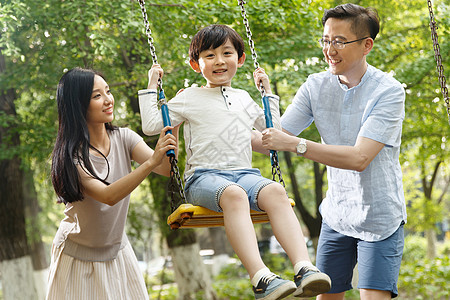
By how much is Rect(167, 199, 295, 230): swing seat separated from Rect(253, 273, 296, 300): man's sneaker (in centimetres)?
47

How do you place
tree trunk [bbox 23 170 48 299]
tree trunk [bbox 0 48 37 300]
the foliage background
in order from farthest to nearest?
tree trunk [bbox 23 170 48 299] → tree trunk [bbox 0 48 37 300] → the foliage background

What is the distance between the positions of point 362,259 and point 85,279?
150cm

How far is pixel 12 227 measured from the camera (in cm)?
839

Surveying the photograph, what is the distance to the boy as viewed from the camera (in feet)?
8.38

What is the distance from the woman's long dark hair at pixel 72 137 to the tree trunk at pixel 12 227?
18.3 feet

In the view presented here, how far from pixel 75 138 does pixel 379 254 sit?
1693mm

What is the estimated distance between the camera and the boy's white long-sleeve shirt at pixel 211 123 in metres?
2.96

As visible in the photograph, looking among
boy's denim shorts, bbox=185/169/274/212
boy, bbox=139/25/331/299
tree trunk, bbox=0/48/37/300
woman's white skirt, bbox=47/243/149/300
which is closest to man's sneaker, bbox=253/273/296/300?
boy, bbox=139/25/331/299

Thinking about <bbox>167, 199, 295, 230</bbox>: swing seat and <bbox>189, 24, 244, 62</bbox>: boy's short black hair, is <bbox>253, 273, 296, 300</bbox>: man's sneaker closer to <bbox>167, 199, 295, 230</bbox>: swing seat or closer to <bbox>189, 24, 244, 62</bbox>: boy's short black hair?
<bbox>167, 199, 295, 230</bbox>: swing seat

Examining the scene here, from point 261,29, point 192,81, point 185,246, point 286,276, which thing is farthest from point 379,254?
point 286,276

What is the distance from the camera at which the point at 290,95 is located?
10.5 meters

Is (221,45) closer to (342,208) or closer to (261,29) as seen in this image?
(342,208)

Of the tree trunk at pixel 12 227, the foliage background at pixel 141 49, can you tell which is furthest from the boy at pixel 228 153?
the tree trunk at pixel 12 227

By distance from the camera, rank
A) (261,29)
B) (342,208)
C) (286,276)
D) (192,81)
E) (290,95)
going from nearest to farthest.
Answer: (342,208), (192,81), (261,29), (286,276), (290,95)
